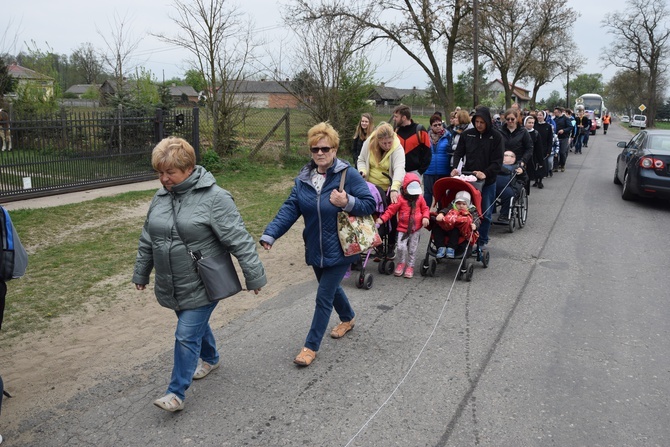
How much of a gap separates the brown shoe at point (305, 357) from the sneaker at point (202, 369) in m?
0.64

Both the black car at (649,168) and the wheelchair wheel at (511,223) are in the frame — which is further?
the black car at (649,168)

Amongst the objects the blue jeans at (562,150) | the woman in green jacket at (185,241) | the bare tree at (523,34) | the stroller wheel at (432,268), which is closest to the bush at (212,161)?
the stroller wheel at (432,268)

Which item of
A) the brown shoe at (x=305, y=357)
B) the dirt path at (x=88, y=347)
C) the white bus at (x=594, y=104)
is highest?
the white bus at (x=594, y=104)

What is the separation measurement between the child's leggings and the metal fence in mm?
7878

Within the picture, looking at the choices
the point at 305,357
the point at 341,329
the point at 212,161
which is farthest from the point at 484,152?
the point at 212,161

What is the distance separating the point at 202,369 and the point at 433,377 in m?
1.79

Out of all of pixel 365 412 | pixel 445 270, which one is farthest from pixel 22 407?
pixel 445 270

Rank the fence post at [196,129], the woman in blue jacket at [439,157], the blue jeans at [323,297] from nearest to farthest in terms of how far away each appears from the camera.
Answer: the blue jeans at [323,297], the woman in blue jacket at [439,157], the fence post at [196,129]

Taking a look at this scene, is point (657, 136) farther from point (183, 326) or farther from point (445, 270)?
point (183, 326)

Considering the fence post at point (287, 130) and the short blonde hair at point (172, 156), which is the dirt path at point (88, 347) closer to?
the short blonde hair at point (172, 156)

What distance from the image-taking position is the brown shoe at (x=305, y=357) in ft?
15.3

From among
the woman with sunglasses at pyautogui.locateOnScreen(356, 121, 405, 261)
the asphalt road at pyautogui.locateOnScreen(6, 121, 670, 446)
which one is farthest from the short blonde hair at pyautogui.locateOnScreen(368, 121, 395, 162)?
the asphalt road at pyautogui.locateOnScreen(6, 121, 670, 446)

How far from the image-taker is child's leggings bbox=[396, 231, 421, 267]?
285 inches

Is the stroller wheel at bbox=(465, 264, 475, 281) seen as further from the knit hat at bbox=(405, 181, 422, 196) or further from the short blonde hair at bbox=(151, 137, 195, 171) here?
the short blonde hair at bbox=(151, 137, 195, 171)
